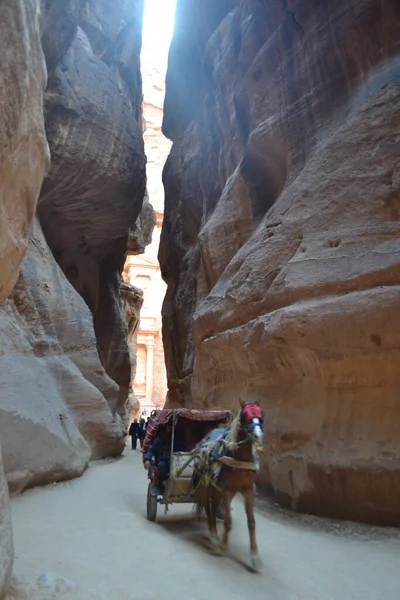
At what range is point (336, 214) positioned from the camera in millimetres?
7586

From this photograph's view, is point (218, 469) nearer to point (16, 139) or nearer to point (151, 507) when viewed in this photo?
point (151, 507)

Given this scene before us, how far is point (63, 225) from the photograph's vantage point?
A: 17500 millimetres

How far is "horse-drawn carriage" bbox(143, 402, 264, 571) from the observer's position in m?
4.67

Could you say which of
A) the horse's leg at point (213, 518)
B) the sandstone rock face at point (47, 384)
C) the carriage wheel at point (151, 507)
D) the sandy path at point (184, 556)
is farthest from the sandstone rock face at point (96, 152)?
the horse's leg at point (213, 518)

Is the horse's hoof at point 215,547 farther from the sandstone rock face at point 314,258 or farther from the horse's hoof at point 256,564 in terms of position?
the sandstone rock face at point 314,258

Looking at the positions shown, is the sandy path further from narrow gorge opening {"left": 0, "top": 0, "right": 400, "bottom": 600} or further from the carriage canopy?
the carriage canopy

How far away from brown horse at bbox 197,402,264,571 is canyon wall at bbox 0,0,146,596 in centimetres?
216

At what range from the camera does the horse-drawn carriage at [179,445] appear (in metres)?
5.87

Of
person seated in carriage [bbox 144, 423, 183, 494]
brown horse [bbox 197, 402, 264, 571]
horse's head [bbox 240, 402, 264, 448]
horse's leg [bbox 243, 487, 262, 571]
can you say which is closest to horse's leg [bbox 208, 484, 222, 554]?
brown horse [bbox 197, 402, 264, 571]

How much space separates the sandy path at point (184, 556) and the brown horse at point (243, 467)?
0.66ft

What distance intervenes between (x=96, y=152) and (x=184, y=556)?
12.9 metres

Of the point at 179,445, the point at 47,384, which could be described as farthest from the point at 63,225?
the point at 179,445

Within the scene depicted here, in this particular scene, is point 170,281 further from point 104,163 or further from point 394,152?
point 394,152

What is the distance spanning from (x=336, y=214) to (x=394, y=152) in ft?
4.09
